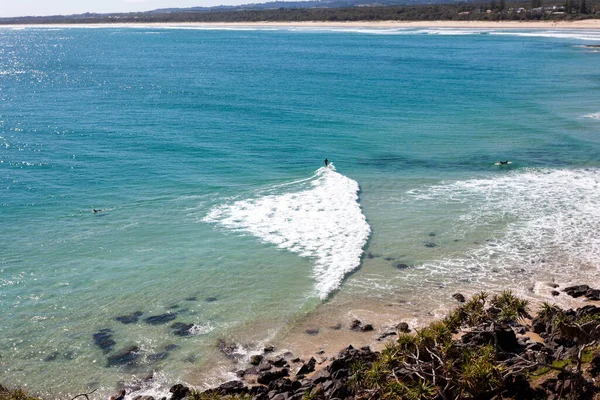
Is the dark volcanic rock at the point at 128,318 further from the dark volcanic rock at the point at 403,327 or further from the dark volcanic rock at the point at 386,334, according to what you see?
the dark volcanic rock at the point at 403,327

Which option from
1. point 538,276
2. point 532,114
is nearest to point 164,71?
point 532,114

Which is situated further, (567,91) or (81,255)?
(567,91)

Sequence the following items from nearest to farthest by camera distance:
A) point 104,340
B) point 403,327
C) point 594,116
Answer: point 403,327 → point 104,340 → point 594,116

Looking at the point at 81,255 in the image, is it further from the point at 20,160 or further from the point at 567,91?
the point at 567,91

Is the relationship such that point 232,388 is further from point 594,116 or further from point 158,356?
point 594,116

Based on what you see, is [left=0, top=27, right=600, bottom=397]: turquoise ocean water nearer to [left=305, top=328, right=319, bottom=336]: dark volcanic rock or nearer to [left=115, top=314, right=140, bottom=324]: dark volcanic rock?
[left=115, top=314, right=140, bottom=324]: dark volcanic rock

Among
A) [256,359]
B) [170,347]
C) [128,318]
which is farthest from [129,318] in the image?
[256,359]
